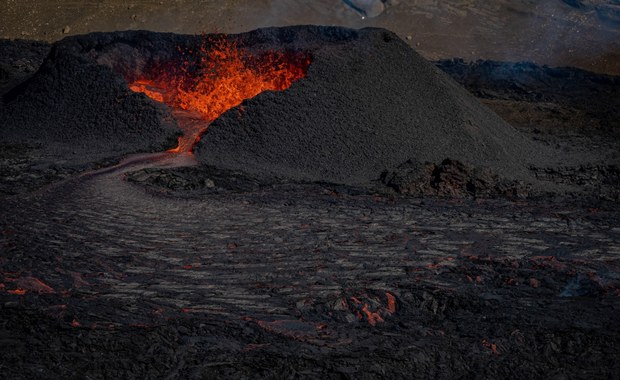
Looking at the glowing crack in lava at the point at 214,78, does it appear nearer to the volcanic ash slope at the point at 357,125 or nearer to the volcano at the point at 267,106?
A: the volcano at the point at 267,106

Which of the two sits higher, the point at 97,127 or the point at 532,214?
the point at 97,127

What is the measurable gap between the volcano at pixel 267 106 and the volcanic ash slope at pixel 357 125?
16 millimetres

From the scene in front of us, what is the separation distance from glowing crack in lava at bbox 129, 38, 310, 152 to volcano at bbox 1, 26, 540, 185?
0.02 meters

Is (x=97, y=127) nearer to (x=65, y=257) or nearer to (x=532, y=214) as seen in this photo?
(x=65, y=257)

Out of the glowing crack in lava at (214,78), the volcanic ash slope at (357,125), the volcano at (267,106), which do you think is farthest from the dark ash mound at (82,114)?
the volcanic ash slope at (357,125)

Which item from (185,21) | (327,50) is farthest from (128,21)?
(327,50)

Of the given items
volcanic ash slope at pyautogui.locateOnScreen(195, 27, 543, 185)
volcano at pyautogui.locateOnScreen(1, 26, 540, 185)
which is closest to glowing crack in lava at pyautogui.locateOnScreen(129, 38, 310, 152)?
volcano at pyautogui.locateOnScreen(1, 26, 540, 185)

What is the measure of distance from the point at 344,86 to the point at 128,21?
11.1 m

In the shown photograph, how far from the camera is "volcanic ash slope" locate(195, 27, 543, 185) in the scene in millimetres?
7609

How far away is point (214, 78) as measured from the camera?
9.11 meters

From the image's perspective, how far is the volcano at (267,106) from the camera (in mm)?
7746

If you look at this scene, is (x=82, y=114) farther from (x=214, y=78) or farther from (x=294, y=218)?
(x=294, y=218)

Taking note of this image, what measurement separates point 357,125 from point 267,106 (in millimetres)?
1186

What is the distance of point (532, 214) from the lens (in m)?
6.34
